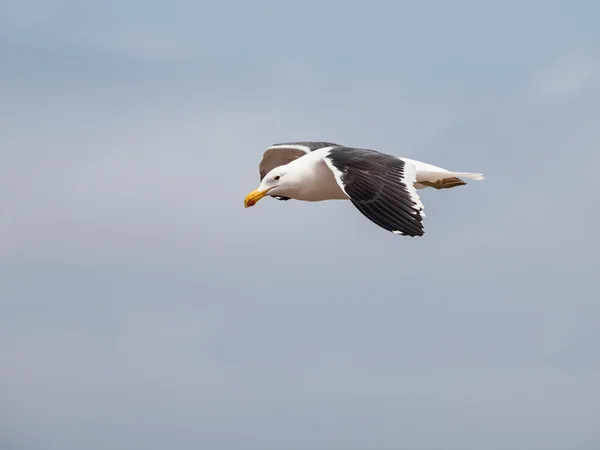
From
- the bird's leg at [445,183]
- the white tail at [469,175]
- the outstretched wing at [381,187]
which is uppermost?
the white tail at [469,175]

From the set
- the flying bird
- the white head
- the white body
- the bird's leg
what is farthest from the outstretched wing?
the bird's leg

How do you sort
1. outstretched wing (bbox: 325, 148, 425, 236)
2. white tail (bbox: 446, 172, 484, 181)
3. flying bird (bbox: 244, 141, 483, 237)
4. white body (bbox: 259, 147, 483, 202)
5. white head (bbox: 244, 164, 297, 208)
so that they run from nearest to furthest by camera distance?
outstretched wing (bbox: 325, 148, 425, 236)
flying bird (bbox: 244, 141, 483, 237)
white body (bbox: 259, 147, 483, 202)
white head (bbox: 244, 164, 297, 208)
white tail (bbox: 446, 172, 484, 181)

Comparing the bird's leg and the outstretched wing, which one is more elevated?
the bird's leg

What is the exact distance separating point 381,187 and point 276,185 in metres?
3.59

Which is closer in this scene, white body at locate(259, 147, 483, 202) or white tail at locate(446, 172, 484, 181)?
white body at locate(259, 147, 483, 202)

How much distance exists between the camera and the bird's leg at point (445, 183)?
91.8 ft

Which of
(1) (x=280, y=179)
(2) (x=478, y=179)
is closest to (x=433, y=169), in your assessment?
(2) (x=478, y=179)

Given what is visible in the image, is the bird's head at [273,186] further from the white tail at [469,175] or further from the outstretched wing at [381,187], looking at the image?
the white tail at [469,175]

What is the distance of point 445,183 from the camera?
2808 cm

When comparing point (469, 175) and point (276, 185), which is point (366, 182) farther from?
point (469, 175)

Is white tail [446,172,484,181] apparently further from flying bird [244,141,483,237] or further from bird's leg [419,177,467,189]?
bird's leg [419,177,467,189]

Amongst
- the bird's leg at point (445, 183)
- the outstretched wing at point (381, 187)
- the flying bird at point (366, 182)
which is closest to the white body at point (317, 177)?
the flying bird at point (366, 182)

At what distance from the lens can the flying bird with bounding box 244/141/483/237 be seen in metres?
23.6

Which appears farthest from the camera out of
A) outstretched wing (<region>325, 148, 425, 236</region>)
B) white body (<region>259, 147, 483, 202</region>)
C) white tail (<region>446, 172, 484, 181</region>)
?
white tail (<region>446, 172, 484, 181</region>)
